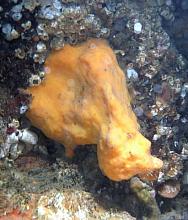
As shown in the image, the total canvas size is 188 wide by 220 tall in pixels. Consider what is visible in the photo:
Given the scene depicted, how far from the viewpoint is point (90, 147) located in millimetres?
4395

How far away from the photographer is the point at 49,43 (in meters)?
4.02

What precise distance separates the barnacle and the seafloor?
0.15 m

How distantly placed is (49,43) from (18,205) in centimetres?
177

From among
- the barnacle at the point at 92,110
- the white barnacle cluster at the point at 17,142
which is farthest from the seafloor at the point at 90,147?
the barnacle at the point at 92,110

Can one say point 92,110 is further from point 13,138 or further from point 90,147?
point 13,138

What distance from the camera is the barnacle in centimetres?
374

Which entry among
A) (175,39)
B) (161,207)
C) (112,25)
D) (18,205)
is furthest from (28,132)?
(175,39)

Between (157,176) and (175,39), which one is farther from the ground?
(175,39)

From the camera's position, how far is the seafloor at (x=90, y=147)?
3.82 metres

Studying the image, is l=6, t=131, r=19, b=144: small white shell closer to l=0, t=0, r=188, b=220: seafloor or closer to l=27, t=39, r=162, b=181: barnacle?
l=0, t=0, r=188, b=220: seafloor

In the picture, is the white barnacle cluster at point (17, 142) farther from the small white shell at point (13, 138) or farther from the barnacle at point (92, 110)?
the barnacle at point (92, 110)

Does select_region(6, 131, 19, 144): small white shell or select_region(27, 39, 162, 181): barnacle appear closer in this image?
select_region(27, 39, 162, 181): barnacle

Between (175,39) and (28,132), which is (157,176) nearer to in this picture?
(28,132)

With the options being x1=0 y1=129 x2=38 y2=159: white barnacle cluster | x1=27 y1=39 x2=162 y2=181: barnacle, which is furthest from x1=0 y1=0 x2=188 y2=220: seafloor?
x1=27 y1=39 x2=162 y2=181: barnacle
